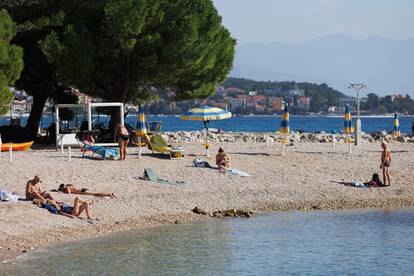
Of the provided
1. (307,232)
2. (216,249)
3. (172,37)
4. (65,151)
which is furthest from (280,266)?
(172,37)

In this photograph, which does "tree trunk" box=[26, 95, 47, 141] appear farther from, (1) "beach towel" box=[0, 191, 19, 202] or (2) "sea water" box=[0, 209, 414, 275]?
(2) "sea water" box=[0, 209, 414, 275]

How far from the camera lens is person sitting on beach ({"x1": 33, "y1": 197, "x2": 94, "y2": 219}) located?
A: 2341 centimetres

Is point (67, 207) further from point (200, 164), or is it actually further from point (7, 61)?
point (7, 61)

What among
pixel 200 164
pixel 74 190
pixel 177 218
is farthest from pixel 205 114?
pixel 74 190

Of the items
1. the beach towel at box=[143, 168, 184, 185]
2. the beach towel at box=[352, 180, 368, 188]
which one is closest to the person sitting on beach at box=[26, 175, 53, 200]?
the beach towel at box=[143, 168, 184, 185]

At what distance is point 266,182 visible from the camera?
30.4 metres

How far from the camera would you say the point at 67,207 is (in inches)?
928

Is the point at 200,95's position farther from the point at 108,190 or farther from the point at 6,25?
the point at 108,190

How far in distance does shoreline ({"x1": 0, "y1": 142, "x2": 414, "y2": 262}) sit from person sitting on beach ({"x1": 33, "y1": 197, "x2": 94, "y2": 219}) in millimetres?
208

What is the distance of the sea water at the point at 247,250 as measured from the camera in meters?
19.4

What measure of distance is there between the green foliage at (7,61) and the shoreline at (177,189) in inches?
96.4

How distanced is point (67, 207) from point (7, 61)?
12.1 m

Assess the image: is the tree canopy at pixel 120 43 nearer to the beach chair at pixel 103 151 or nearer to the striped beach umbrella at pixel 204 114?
the striped beach umbrella at pixel 204 114

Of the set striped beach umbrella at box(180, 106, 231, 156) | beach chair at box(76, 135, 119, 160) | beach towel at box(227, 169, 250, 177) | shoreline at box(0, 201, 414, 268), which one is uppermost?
striped beach umbrella at box(180, 106, 231, 156)
